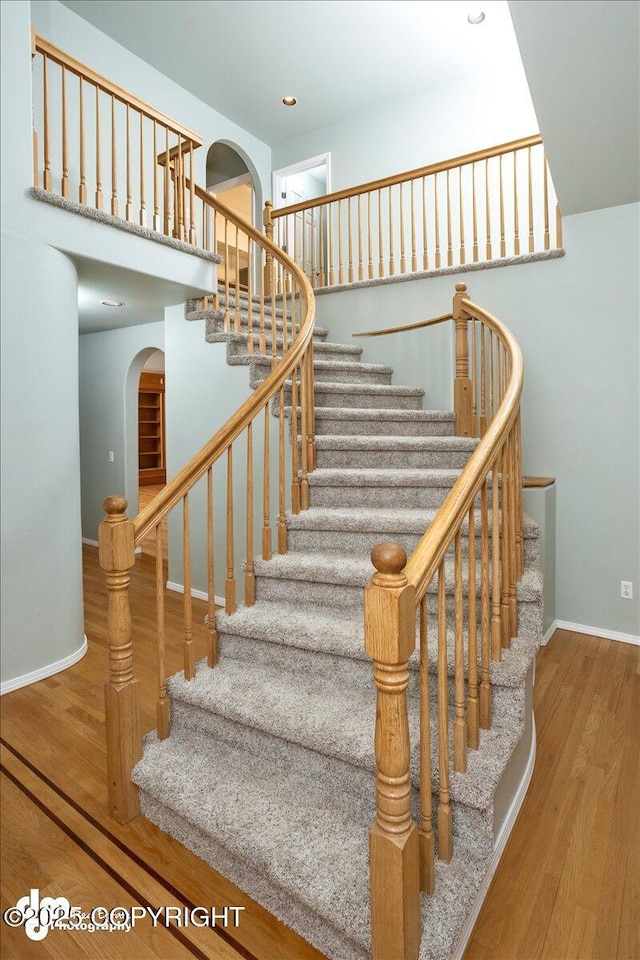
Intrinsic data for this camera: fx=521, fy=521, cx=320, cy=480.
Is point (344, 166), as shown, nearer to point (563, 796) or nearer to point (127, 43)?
point (127, 43)

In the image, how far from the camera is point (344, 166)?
5777 millimetres

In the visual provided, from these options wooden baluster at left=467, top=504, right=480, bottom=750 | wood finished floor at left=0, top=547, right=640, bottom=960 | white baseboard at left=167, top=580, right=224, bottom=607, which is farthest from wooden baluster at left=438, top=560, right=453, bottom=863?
white baseboard at left=167, top=580, right=224, bottom=607

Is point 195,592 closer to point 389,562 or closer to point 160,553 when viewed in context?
point 160,553

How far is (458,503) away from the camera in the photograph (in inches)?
54.3

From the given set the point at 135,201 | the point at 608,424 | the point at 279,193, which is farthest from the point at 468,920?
the point at 279,193

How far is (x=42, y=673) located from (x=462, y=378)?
310 cm

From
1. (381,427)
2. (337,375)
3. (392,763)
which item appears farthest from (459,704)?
(337,375)

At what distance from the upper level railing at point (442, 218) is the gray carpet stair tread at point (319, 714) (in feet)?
11.0

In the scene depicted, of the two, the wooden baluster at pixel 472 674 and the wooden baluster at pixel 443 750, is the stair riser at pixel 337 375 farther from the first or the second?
the wooden baluster at pixel 443 750

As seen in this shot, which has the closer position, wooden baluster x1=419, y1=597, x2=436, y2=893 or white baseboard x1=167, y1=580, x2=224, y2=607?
wooden baluster x1=419, y1=597, x2=436, y2=893

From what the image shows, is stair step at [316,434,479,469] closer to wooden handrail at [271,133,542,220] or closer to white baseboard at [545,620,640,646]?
white baseboard at [545,620,640,646]

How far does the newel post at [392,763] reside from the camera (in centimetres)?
109

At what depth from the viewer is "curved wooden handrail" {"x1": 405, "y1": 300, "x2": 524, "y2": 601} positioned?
3.96 ft

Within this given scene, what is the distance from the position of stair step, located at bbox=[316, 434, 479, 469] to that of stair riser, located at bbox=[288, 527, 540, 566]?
0.59 metres
